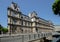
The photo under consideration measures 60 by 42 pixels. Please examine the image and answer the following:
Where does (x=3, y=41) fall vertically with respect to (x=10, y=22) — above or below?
below

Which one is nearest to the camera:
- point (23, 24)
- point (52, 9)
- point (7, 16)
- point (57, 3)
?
point (57, 3)

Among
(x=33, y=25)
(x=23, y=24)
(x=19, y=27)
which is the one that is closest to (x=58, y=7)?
(x=19, y=27)

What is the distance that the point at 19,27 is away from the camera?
96.5 feet

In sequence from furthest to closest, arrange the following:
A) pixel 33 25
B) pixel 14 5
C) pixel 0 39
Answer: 1. pixel 33 25
2. pixel 14 5
3. pixel 0 39

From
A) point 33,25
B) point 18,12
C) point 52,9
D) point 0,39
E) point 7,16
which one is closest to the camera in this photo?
point 0,39

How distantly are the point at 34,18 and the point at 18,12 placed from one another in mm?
15609

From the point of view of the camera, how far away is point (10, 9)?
2494 centimetres

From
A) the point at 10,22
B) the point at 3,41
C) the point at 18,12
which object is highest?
the point at 18,12

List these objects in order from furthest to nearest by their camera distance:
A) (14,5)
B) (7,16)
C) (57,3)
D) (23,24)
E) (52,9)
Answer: (23,24) → (14,5) → (7,16) → (52,9) → (57,3)

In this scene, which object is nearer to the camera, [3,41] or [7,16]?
[3,41]

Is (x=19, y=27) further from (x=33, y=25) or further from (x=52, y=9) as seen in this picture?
(x=52, y=9)

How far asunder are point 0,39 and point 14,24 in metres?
22.5

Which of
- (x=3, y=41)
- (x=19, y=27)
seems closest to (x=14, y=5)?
(x=19, y=27)

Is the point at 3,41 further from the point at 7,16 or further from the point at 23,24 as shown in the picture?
the point at 23,24
